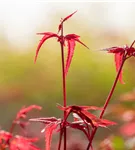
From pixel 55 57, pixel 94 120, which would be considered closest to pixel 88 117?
pixel 94 120

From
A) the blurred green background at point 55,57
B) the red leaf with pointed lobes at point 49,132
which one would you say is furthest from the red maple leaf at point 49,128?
the blurred green background at point 55,57

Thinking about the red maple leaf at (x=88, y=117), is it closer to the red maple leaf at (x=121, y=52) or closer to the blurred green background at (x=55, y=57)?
the red maple leaf at (x=121, y=52)

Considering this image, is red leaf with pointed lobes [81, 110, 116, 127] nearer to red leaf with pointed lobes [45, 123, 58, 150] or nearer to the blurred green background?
red leaf with pointed lobes [45, 123, 58, 150]

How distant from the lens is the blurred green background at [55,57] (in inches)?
103

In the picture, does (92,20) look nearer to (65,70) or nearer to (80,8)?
(80,8)

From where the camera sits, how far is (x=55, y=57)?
3316mm

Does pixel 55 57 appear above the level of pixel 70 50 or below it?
below

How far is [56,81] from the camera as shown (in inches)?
116

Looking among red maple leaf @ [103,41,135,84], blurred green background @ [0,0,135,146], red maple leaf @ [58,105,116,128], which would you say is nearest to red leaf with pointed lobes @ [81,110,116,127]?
red maple leaf @ [58,105,116,128]

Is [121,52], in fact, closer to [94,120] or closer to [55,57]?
[94,120]

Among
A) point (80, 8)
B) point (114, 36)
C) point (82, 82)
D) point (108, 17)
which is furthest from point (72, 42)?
point (80, 8)

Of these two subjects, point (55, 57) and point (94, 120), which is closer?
point (94, 120)

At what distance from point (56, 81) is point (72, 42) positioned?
237 cm

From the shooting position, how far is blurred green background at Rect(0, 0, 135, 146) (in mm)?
2623
